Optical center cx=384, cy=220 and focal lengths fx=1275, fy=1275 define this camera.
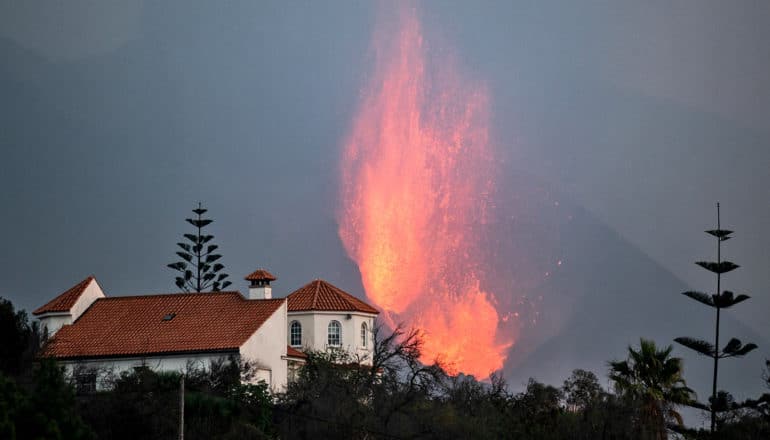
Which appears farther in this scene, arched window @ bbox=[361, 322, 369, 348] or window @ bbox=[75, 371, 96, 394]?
arched window @ bbox=[361, 322, 369, 348]

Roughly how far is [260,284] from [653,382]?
70.5ft

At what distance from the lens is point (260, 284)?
66250 mm

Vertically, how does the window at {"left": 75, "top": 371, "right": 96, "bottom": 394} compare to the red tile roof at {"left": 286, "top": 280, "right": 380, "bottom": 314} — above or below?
below

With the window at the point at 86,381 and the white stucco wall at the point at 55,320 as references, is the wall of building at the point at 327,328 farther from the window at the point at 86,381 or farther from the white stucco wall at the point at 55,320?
the window at the point at 86,381

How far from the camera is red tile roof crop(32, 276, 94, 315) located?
63.4 metres

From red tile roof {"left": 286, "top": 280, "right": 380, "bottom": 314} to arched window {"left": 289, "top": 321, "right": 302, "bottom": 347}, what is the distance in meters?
0.81

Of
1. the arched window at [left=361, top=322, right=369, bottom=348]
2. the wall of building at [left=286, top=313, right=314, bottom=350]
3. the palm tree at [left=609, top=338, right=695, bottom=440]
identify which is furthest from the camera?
the arched window at [left=361, top=322, right=369, bottom=348]

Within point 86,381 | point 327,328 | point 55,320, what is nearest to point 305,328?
point 327,328

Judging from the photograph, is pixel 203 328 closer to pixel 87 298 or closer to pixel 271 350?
pixel 271 350

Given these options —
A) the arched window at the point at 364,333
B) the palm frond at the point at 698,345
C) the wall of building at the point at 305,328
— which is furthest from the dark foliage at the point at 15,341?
the palm frond at the point at 698,345

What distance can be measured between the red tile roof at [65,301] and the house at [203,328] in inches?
2.0

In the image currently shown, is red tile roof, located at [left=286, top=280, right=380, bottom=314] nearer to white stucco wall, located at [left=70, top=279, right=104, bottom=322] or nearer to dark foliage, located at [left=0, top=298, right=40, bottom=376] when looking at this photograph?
white stucco wall, located at [left=70, top=279, right=104, bottom=322]

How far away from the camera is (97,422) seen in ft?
155

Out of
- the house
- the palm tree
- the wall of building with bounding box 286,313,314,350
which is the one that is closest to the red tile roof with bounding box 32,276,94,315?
the house
